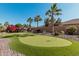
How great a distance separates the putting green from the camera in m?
3.28

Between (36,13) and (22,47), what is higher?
(36,13)

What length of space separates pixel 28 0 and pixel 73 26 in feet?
2.36

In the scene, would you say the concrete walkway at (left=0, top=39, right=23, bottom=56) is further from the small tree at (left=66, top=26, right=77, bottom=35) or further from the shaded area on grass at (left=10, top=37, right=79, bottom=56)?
the small tree at (left=66, top=26, right=77, bottom=35)

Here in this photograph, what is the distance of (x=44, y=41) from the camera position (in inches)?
130

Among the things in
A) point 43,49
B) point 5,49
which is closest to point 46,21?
point 43,49

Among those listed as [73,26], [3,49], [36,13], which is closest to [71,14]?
[73,26]

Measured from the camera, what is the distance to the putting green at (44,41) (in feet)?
10.7

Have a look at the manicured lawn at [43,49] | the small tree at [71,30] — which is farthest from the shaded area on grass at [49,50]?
the small tree at [71,30]

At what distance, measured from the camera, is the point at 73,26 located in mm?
3295

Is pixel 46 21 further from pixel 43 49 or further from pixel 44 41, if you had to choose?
pixel 43 49

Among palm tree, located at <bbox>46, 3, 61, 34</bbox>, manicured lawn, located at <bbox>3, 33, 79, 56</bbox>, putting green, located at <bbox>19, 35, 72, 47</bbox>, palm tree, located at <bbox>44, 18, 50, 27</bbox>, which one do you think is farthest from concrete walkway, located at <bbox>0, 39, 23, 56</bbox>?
palm tree, located at <bbox>46, 3, 61, 34</bbox>

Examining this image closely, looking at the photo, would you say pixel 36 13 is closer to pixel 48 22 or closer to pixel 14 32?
pixel 48 22

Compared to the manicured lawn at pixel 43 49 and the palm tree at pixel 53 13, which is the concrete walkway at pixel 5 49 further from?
the palm tree at pixel 53 13

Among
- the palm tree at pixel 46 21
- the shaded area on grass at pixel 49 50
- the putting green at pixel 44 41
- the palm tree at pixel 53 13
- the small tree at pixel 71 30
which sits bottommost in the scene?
the shaded area on grass at pixel 49 50
